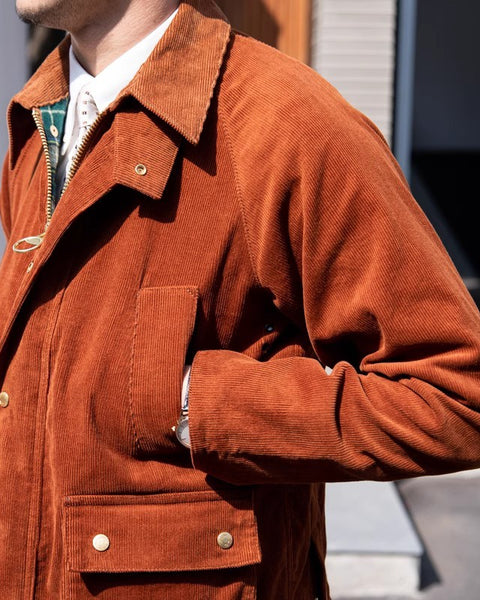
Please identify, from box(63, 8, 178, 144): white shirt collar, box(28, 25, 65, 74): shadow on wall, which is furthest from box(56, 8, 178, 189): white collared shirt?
box(28, 25, 65, 74): shadow on wall

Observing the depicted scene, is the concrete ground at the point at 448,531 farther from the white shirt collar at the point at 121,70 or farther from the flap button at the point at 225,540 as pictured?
the white shirt collar at the point at 121,70

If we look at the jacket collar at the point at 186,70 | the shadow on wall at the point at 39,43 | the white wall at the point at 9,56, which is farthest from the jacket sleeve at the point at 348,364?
the shadow on wall at the point at 39,43

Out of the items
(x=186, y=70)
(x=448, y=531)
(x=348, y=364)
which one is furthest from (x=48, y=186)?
(x=448, y=531)

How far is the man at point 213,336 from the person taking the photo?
1.38 meters

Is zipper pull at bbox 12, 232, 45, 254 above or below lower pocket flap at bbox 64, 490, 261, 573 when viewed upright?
above

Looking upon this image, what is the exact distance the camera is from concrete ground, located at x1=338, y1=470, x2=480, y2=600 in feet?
12.4

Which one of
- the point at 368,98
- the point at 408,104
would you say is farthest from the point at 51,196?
the point at 408,104

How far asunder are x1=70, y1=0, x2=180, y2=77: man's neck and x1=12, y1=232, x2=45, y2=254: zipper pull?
362mm

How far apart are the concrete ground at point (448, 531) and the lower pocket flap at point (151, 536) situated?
2348 mm

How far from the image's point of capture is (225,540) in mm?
1446

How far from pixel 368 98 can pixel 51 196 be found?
123 inches

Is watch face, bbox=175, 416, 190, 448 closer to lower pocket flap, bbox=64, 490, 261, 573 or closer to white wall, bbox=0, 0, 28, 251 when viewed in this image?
lower pocket flap, bbox=64, 490, 261, 573

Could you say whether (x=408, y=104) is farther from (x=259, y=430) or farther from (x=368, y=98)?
(x=259, y=430)

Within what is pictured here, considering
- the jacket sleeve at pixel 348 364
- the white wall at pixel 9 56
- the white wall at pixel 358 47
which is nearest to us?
the jacket sleeve at pixel 348 364
